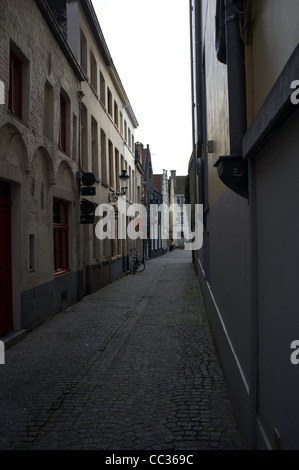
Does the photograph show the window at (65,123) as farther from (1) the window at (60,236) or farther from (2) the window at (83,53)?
(2) the window at (83,53)

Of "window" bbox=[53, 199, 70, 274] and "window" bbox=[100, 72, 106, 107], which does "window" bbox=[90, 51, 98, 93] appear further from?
"window" bbox=[53, 199, 70, 274]

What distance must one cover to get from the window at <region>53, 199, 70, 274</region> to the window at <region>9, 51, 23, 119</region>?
133 inches

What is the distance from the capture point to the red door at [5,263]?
779cm

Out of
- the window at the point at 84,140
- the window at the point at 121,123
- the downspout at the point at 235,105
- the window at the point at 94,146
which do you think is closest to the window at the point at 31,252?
the window at the point at 84,140

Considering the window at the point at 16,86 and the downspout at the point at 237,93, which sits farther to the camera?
the window at the point at 16,86

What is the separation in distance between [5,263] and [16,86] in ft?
11.2

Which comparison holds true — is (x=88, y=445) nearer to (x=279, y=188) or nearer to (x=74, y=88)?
(x=279, y=188)

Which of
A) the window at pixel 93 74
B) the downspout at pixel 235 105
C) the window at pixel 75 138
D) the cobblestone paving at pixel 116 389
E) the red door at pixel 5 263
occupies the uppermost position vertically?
the window at pixel 93 74

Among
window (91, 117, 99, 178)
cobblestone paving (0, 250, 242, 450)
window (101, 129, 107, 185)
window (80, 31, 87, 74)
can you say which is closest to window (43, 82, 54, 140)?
cobblestone paving (0, 250, 242, 450)

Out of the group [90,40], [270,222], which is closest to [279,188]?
[270,222]

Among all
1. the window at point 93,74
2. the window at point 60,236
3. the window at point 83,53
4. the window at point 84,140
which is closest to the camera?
the window at point 60,236

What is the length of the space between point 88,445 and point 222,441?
1.20 metres

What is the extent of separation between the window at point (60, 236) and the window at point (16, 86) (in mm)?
3380

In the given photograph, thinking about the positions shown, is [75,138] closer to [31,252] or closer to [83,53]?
[83,53]
